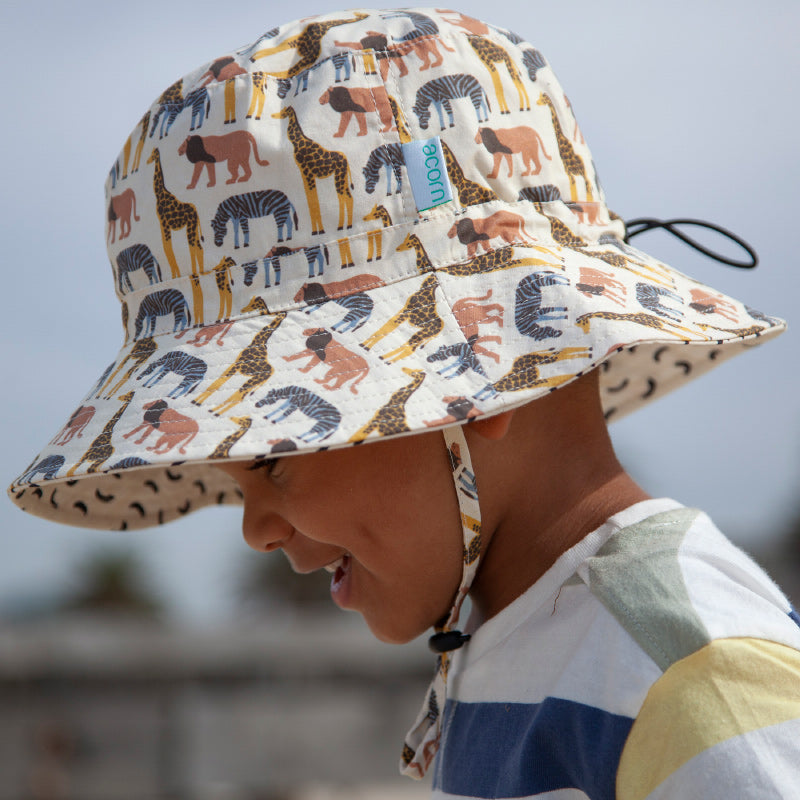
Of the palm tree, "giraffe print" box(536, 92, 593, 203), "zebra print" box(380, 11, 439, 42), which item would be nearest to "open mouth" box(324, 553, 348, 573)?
"giraffe print" box(536, 92, 593, 203)

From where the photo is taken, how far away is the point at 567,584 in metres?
1.57

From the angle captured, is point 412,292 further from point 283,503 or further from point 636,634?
point 636,634

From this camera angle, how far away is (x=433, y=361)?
→ 4.95 feet

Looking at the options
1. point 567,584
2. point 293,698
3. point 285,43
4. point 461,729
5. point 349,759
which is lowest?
point 349,759

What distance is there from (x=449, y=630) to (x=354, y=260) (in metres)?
0.77

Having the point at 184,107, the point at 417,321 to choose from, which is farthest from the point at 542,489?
the point at 184,107

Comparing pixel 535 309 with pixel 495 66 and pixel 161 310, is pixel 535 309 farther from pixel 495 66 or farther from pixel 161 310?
pixel 161 310

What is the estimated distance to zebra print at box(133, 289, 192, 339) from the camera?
68.7 inches

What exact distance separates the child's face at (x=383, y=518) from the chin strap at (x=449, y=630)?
17mm

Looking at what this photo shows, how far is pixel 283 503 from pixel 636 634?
762 millimetres

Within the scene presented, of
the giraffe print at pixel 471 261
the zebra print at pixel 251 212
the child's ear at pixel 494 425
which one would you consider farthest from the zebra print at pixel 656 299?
the zebra print at pixel 251 212

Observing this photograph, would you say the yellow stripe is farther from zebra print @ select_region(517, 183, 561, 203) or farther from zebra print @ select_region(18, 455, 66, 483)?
zebra print @ select_region(18, 455, 66, 483)

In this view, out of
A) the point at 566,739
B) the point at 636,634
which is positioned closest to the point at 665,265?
the point at 636,634

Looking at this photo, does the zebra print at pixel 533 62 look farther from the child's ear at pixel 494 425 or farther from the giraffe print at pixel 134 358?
the giraffe print at pixel 134 358
